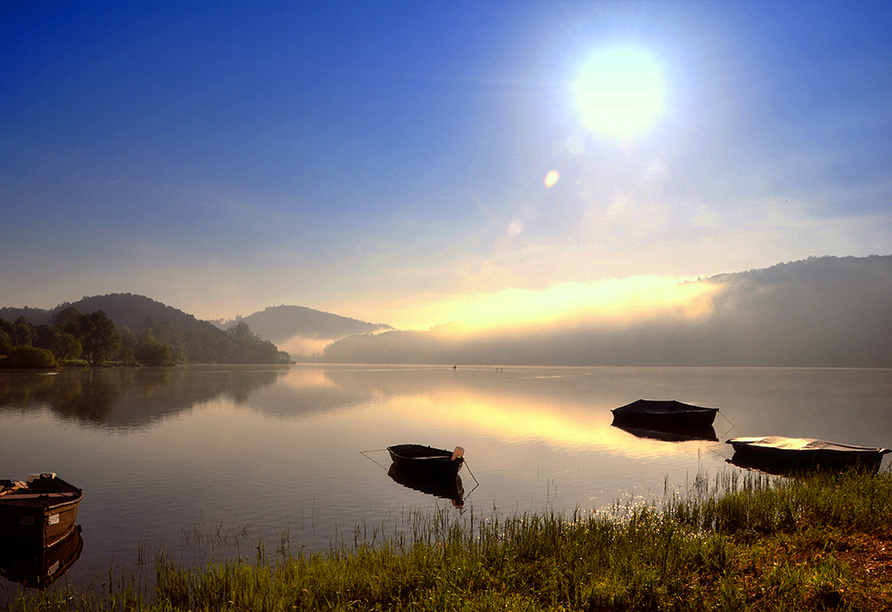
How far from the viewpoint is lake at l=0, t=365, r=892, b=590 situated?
2331 centimetres

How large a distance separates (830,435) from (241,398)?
91629 mm

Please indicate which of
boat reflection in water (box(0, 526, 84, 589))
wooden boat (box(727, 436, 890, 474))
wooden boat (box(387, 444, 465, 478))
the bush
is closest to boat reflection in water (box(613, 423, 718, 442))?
wooden boat (box(727, 436, 890, 474))

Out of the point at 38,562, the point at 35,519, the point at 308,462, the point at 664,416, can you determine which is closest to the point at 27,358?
the point at 308,462

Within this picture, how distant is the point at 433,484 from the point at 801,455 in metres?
25.7

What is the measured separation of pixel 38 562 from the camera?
18812 millimetres

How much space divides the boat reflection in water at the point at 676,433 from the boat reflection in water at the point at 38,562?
52.1 metres

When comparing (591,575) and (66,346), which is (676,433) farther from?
(66,346)

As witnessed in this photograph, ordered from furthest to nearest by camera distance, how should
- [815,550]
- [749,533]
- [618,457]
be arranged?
[618,457]
[749,533]
[815,550]

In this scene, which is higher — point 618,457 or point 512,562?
point 512,562

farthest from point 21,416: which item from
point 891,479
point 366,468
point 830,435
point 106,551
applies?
point 830,435

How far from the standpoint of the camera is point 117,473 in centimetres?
3459

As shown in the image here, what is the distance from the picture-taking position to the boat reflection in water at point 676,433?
5684 centimetres

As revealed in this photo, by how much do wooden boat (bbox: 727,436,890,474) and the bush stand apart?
206576 mm

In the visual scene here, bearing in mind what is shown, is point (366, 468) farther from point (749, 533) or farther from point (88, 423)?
point (88, 423)
